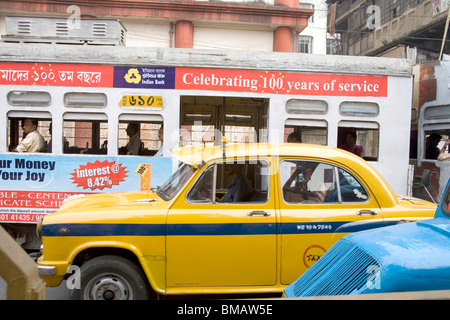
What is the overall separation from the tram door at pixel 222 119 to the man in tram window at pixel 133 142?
1.09 meters

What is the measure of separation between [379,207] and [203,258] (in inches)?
69.9

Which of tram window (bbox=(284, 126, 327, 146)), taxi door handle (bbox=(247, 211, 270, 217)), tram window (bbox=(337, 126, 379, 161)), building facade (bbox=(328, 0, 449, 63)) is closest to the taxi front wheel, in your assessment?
taxi door handle (bbox=(247, 211, 270, 217))

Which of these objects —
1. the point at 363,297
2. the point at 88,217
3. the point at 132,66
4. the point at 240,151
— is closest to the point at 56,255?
the point at 88,217

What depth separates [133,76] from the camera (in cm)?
669

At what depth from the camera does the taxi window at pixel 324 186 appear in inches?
164

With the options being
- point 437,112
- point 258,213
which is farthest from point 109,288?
point 437,112

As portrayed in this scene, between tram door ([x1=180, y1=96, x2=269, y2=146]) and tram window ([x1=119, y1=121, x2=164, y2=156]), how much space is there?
65 cm

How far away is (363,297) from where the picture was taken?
2055 mm

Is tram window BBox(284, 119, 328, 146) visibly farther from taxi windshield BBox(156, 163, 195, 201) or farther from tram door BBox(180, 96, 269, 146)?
taxi windshield BBox(156, 163, 195, 201)

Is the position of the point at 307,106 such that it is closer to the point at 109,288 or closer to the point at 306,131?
the point at 306,131

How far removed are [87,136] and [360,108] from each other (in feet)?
18.0

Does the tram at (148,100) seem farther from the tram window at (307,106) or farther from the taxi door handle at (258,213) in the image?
the taxi door handle at (258,213)

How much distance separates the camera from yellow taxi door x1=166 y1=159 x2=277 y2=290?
3.88 metres
